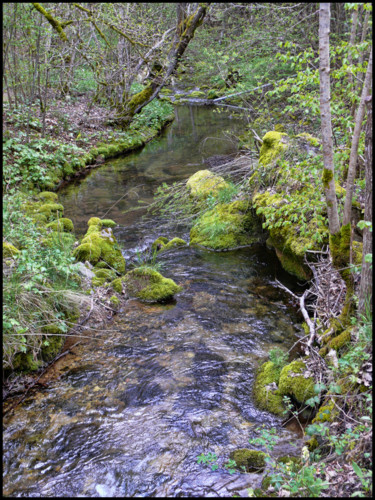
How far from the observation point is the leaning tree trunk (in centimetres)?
1274

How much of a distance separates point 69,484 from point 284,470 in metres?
1.80

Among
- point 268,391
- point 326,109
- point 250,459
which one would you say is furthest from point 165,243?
point 250,459

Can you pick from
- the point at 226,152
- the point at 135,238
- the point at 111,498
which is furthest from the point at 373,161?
the point at 226,152

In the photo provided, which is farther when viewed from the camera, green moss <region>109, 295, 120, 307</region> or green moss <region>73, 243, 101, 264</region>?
green moss <region>73, 243, 101, 264</region>

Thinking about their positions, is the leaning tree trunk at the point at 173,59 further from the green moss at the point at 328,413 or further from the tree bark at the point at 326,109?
the green moss at the point at 328,413

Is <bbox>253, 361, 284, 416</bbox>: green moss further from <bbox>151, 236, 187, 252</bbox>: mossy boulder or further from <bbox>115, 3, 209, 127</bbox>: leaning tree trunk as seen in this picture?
<bbox>115, 3, 209, 127</bbox>: leaning tree trunk

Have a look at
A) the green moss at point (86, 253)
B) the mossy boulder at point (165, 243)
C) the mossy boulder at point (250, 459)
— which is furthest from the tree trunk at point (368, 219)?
the mossy boulder at point (165, 243)

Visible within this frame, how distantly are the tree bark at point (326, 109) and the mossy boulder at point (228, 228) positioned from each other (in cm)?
439

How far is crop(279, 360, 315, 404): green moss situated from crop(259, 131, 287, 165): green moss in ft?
15.4

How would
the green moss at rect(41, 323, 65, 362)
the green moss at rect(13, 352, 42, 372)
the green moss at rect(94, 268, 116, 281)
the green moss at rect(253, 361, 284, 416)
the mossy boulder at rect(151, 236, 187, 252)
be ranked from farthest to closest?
1. the mossy boulder at rect(151, 236, 187, 252)
2. the green moss at rect(94, 268, 116, 281)
3. the green moss at rect(41, 323, 65, 362)
4. the green moss at rect(13, 352, 42, 372)
5. the green moss at rect(253, 361, 284, 416)

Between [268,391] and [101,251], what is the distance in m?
4.28

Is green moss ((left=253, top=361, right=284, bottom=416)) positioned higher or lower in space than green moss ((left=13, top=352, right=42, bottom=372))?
lower

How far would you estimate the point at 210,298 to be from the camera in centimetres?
637

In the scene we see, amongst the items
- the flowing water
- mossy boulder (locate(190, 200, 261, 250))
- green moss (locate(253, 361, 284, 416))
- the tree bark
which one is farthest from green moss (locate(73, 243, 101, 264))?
the tree bark
